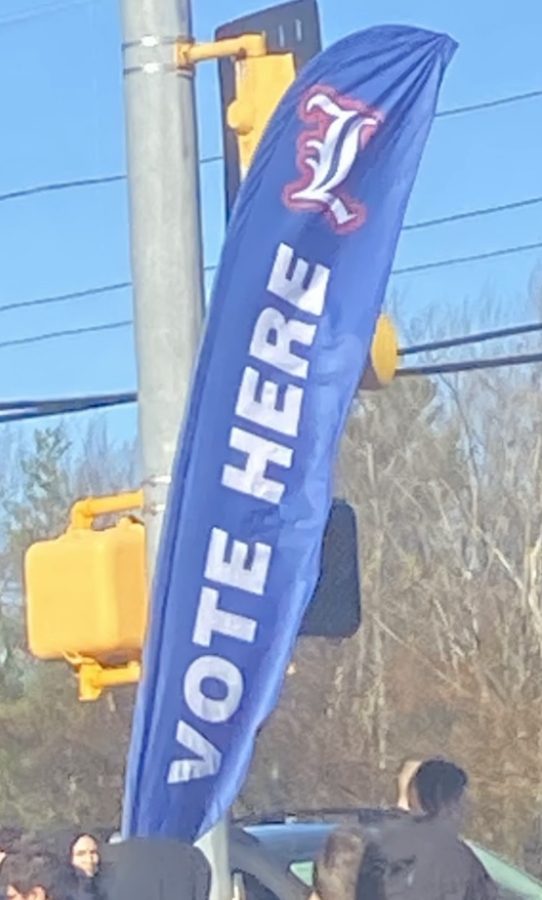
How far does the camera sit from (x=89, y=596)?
20.6 ft

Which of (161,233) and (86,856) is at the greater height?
(161,233)

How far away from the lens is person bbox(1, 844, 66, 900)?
699cm

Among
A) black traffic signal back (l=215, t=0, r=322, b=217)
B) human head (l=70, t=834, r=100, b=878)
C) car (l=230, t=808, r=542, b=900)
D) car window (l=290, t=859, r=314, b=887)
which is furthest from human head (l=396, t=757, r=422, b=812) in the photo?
black traffic signal back (l=215, t=0, r=322, b=217)

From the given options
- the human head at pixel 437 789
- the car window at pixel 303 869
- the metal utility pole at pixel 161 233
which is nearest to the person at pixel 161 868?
the metal utility pole at pixel 161 233

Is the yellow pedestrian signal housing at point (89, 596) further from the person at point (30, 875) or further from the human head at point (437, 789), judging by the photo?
the human head at point (437, 789)

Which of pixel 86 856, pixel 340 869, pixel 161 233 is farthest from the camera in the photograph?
pixel 340 869

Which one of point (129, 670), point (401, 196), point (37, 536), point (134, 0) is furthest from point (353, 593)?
point (37, 536)

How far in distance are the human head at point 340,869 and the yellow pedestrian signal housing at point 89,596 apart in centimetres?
166

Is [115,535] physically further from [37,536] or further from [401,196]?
[37,536]

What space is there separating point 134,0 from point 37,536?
110 feet

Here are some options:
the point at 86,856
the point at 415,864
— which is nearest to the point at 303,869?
the point at 415,864

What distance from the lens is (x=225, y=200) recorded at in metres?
6.91

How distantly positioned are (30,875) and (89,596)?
46.3 inches

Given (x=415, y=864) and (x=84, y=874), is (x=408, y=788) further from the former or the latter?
(x=84, y=874)
